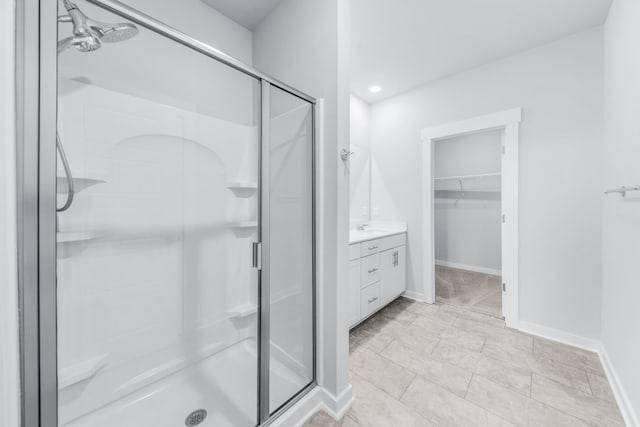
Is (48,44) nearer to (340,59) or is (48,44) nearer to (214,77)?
(214,77)

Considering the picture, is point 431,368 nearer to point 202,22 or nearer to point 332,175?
point 332,175

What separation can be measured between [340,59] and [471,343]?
7.56 feet

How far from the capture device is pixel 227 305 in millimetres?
1779

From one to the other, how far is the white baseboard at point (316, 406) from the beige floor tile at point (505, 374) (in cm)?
96

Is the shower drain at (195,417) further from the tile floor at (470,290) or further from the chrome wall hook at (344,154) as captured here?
the tile floor at (470,290)

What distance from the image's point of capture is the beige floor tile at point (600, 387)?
146cm

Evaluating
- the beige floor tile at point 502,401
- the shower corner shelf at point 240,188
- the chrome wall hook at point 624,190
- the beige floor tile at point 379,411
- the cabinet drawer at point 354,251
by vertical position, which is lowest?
the beige floor tile at point 379,411

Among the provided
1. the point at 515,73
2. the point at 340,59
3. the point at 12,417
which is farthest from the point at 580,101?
the point at 12,417

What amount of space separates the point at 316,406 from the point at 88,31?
192cm

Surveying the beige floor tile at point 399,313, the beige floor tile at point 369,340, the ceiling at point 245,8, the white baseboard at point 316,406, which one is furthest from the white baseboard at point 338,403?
the ceiling at point 245,8

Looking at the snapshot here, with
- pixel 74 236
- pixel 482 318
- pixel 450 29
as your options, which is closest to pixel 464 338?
pixel 482 318

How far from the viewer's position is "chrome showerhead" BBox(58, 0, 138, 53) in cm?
77

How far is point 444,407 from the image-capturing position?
1401mm

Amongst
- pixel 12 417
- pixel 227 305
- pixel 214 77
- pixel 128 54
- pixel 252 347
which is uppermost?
pixel 128 54
